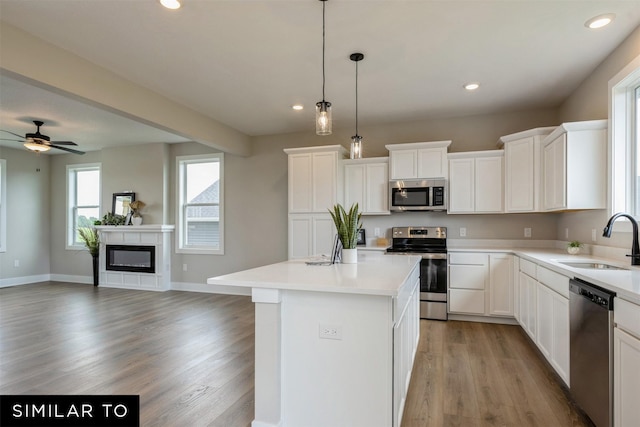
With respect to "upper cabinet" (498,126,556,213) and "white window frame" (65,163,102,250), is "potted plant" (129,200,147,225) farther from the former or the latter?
"upper cabinet" (498,126,556,213)

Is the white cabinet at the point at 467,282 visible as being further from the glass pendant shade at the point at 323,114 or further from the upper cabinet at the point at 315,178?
the glass pendant shade at the point at 323,114

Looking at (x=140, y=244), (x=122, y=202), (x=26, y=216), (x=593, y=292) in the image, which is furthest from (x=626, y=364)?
(x=26, y=216)

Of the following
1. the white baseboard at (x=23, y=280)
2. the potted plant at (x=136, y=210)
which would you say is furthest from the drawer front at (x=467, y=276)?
the white baseboard at (x=23, y=280)

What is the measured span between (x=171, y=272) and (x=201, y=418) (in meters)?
4.66

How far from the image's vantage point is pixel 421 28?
2.58m

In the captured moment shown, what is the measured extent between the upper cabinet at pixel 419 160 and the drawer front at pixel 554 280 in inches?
73.2

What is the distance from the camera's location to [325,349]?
1.76 metres

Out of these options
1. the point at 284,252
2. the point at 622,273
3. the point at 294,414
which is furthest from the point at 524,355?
the point at 284,252

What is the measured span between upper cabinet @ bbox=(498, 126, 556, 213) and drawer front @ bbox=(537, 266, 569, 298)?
1.30m

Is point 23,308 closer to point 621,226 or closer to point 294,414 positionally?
point 294,414

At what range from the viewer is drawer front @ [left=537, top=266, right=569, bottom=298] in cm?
228

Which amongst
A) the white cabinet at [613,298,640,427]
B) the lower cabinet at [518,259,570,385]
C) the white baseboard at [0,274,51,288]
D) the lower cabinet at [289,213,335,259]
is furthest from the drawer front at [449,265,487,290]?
the white baseboard at [0,274,51,288]

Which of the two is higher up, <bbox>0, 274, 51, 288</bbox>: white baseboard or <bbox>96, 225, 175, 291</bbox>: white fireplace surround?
<bbox>96, 225, 175, 291</bbox>: white fireplace surround

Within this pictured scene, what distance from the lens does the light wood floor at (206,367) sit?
214 centimetres
